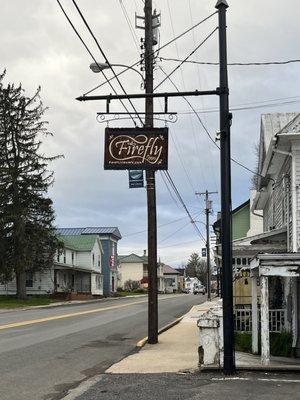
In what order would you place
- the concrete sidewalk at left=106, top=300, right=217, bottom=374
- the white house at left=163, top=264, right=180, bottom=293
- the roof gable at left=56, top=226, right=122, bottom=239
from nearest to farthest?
the concrete sidewalk at left=106, top=300, right=217, bottom=374 < the roof gable at left=56, top=226, right=122, bottom=239 < the white house at left=163, top=264, right=180, bottom=293

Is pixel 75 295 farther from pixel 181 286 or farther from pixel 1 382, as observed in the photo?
pixel 181 286

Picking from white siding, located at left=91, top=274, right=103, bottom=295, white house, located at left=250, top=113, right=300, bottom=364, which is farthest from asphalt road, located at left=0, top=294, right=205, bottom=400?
white siding, located at left=91, top=274, right=103, bottom=295

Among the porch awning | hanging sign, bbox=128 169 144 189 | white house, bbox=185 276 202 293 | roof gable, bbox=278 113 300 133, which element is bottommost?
white house, bbox=185 276 202 293

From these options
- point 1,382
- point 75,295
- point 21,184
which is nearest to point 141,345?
point 1,382

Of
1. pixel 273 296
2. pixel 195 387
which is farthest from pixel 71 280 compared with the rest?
pixel 195 387

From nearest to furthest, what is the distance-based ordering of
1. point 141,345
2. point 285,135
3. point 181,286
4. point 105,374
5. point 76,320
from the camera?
point 105,374 < point 285,135 < point 141,345 < point 76,320 < point 181,286

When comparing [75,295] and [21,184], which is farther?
[75,295]

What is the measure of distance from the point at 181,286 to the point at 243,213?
129789 mm

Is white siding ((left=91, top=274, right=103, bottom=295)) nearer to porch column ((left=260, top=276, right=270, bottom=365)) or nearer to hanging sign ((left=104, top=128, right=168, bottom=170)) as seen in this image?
hanging sign ((left=104, top=128, right=168, bottom=170))

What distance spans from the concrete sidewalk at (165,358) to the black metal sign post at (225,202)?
54.6 inches

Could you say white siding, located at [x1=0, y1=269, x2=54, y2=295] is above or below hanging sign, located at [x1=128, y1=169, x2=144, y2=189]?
below

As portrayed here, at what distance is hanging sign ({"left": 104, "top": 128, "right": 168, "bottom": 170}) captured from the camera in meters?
13.0

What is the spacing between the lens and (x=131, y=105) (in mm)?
17188

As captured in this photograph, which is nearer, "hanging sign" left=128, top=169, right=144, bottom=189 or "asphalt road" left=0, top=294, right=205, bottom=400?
"asphalt road" left=0, top=294, right=205, bottom=400
